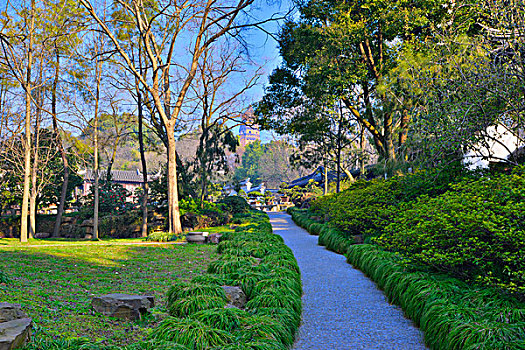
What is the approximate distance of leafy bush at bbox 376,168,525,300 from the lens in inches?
153

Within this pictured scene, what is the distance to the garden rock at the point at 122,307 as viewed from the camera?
3668mm

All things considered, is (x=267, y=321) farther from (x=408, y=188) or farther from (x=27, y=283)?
(x=408, y=188)

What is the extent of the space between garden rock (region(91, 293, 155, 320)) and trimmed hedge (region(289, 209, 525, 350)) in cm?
273

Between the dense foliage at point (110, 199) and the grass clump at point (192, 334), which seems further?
the dense foliage at point (110, 199)

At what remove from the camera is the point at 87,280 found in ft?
17.9

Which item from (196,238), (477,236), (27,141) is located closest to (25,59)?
(27,141)

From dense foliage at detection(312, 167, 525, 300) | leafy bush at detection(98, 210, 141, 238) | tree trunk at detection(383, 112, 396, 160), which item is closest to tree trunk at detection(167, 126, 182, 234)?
leafy bush at detection(98, 210, 141, 238)

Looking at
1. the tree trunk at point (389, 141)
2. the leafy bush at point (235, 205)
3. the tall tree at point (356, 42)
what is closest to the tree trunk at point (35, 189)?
the tall tree at point (356, 42)

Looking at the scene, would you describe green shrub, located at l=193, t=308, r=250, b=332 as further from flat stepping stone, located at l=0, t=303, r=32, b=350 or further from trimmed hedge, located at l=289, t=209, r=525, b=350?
trimmed hedge, located at l=289, t=209, r=525, b=350

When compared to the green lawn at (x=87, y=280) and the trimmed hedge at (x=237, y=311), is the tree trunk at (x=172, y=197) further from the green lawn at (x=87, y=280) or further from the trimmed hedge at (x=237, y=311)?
the trimmed hedge at (x=237, y=311)

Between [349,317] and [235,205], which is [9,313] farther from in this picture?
[235,205]

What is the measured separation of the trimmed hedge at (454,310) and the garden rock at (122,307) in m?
2.73

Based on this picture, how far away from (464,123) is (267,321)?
5276mm

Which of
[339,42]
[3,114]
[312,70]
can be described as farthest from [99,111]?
[339,42]
